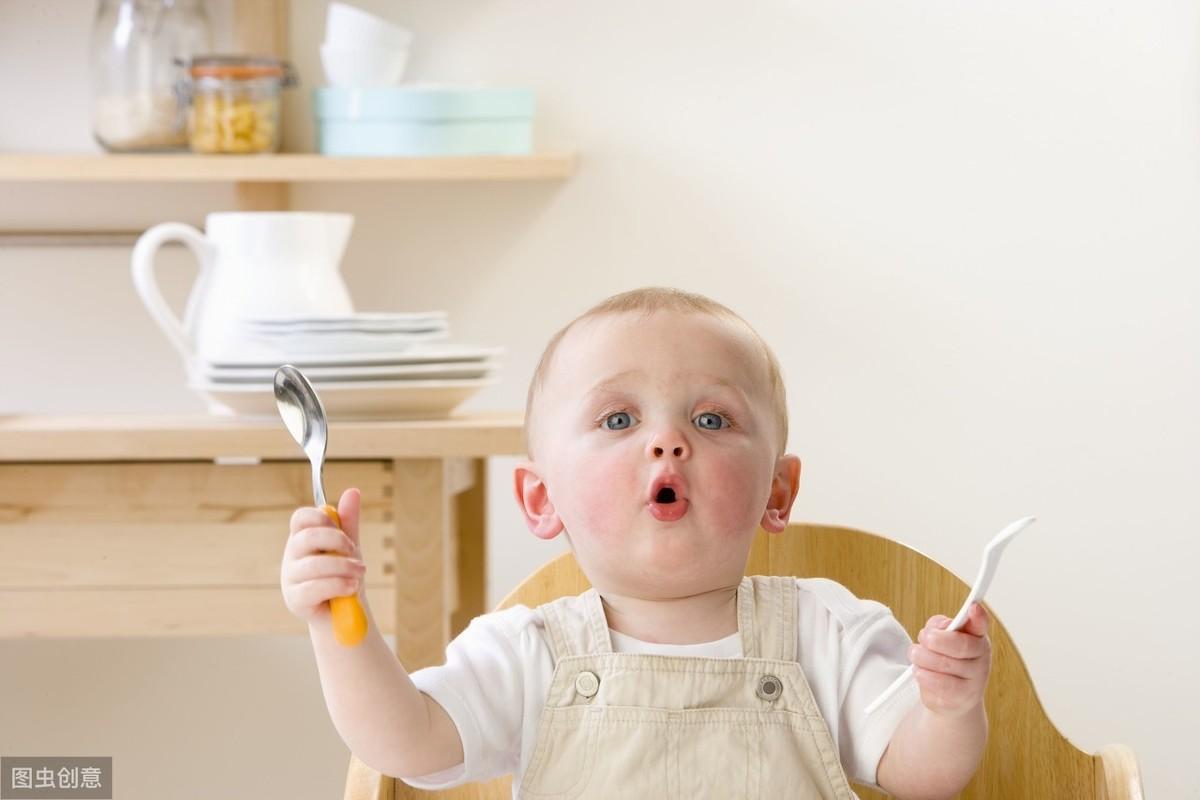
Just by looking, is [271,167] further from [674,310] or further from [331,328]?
[674,310]

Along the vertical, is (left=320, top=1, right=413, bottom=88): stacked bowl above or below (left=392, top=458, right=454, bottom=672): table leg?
above

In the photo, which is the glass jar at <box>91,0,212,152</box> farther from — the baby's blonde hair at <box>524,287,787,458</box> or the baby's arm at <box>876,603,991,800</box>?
the baby's arm at <box>876,603,991,800</box>

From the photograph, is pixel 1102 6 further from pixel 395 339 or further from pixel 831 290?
pixel 395 339

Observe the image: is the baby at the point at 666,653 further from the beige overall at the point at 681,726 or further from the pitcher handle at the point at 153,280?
the pitcher handle at the point at 153,280

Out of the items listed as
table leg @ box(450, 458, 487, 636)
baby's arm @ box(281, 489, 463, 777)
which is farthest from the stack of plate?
baby's arm @ box(281, 489, 463, 777)

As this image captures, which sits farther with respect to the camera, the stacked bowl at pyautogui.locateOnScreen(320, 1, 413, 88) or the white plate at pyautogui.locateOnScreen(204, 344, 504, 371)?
the stacked bowl at pyautogui.locateOnScreen(320, 1, 413, 88)

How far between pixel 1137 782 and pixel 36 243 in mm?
1472

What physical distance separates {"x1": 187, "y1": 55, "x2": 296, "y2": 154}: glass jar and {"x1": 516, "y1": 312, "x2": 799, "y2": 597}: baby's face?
845mm

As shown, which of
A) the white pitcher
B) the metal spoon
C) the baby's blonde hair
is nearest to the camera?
the metal spoon

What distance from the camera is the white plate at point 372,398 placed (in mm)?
1503

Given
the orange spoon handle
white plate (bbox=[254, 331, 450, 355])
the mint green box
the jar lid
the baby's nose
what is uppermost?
the jar lid

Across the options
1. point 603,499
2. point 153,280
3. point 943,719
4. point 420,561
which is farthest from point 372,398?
point 943,719

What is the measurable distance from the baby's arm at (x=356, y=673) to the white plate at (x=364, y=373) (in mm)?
663

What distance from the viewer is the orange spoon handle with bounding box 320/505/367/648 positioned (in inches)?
31.0
